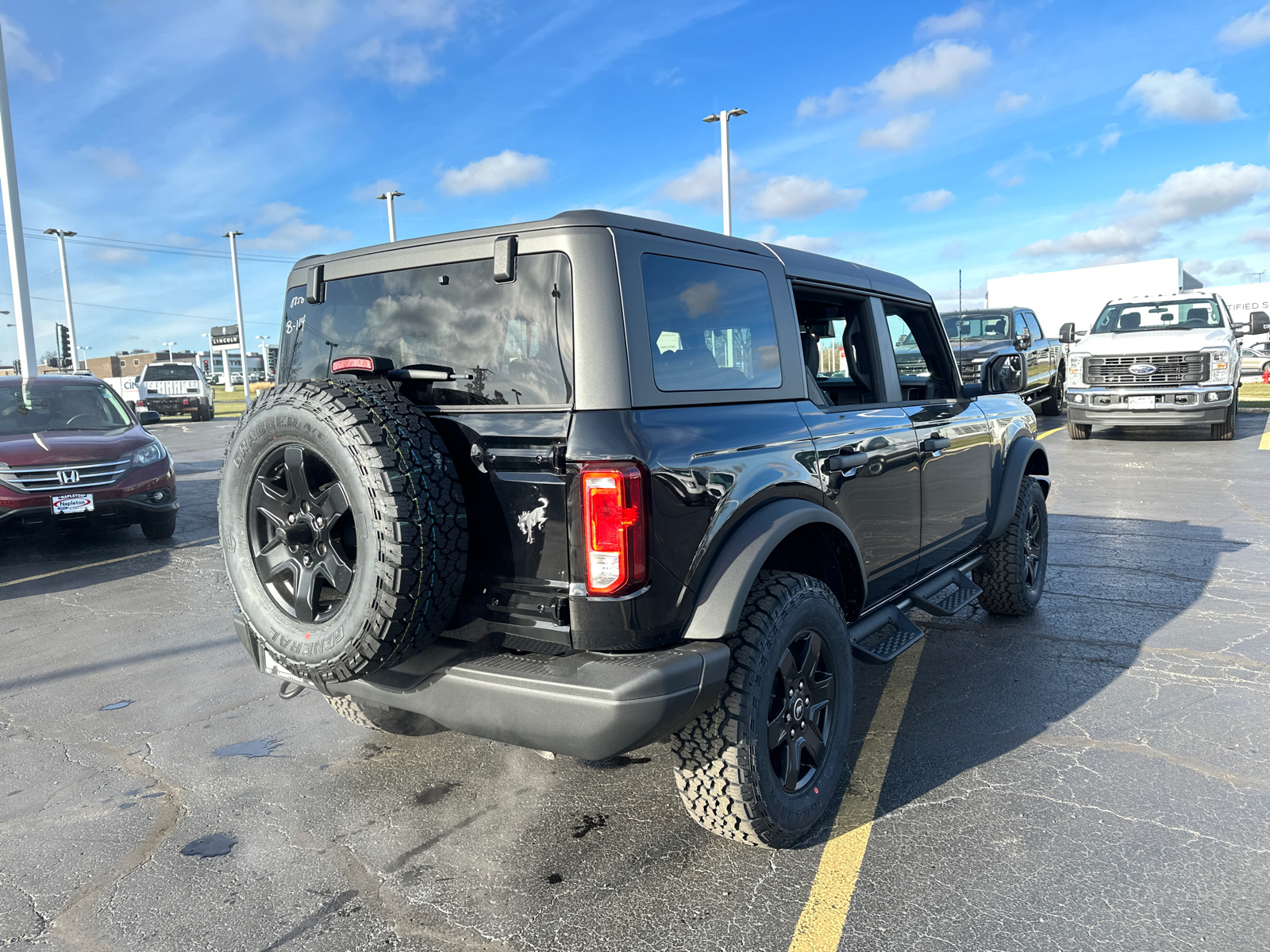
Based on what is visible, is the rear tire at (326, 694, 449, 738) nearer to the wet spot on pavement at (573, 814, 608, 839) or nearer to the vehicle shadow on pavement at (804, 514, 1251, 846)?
the wet spot on pavement at (573, 814, 608, 839)

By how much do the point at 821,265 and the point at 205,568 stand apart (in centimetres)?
568

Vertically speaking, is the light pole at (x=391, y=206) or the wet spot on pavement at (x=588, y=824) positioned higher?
the light pole at (x=391, y=206)

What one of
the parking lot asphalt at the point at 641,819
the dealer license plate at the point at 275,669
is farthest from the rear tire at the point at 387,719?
the dealer license plate at the point at 275,669

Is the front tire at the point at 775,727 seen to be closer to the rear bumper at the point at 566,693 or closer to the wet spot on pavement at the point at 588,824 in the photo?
the rear bumper at the point at 566,693

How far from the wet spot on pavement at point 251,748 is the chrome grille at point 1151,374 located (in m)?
13.7

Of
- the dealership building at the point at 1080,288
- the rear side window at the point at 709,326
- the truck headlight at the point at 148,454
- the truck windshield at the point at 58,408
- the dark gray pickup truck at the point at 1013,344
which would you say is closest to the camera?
the rear side window at the point at 709,326

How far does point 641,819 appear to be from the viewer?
122 inches

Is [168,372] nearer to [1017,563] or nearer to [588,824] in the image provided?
[1017,563]

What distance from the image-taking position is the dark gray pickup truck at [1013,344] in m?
14.5

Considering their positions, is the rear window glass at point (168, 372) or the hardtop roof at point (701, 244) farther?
the rear window glass at point (168, 372)

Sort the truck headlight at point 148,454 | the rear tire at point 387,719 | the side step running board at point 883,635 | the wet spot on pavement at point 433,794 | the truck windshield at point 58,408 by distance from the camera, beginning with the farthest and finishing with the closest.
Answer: the truck windshield at point 58,408 → the truck headlight at point 148,454 → the rear tire at point 387,719 → the side step running board at point 883,635 → the wet spot on pavement at point 433,794

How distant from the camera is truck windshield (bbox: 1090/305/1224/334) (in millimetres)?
14362

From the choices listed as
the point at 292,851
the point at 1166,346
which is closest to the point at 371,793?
the point at 292,851

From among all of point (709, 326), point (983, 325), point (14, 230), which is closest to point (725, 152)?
point (983, 325)
